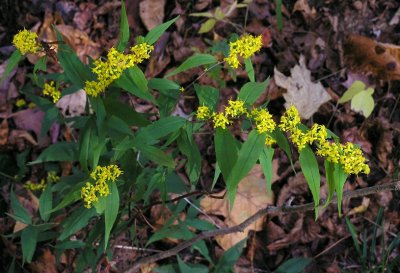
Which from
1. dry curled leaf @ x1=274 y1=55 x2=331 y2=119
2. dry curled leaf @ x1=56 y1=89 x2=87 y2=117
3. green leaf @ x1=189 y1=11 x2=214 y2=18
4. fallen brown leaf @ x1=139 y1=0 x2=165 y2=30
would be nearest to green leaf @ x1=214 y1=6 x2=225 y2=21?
green leaf @ x1=189 y1=11 x2=214 y2=18

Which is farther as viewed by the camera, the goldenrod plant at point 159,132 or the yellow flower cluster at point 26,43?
the yellow flower cluster at point 26,43

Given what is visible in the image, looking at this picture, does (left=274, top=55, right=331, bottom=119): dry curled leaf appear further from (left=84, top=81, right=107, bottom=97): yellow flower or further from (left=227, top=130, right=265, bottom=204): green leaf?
(left=84, top=81, right=107, bottom=97): yellow flower

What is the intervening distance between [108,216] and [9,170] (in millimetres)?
2013

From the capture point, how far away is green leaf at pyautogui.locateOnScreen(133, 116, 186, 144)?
1957 mm

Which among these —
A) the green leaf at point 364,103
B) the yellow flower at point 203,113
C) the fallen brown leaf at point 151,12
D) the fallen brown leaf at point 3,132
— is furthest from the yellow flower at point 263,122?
the fallen brown leaf at point 3,132

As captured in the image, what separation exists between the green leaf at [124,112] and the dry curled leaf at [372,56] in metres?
2.65

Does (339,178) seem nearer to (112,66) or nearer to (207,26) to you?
(112,66)

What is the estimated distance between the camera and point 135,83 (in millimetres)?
1989

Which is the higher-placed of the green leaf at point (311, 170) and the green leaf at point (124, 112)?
the green leaf at point (124, 112)

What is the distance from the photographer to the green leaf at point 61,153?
2959 mm

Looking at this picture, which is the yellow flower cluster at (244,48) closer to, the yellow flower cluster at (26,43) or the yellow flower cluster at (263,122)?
the yellow flower cluster at (263,122)

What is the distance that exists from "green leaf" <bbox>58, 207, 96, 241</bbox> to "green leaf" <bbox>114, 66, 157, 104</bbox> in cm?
88

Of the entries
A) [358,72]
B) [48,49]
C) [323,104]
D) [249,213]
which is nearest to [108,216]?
[48,49]

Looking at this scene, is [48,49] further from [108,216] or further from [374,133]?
[374,133]
